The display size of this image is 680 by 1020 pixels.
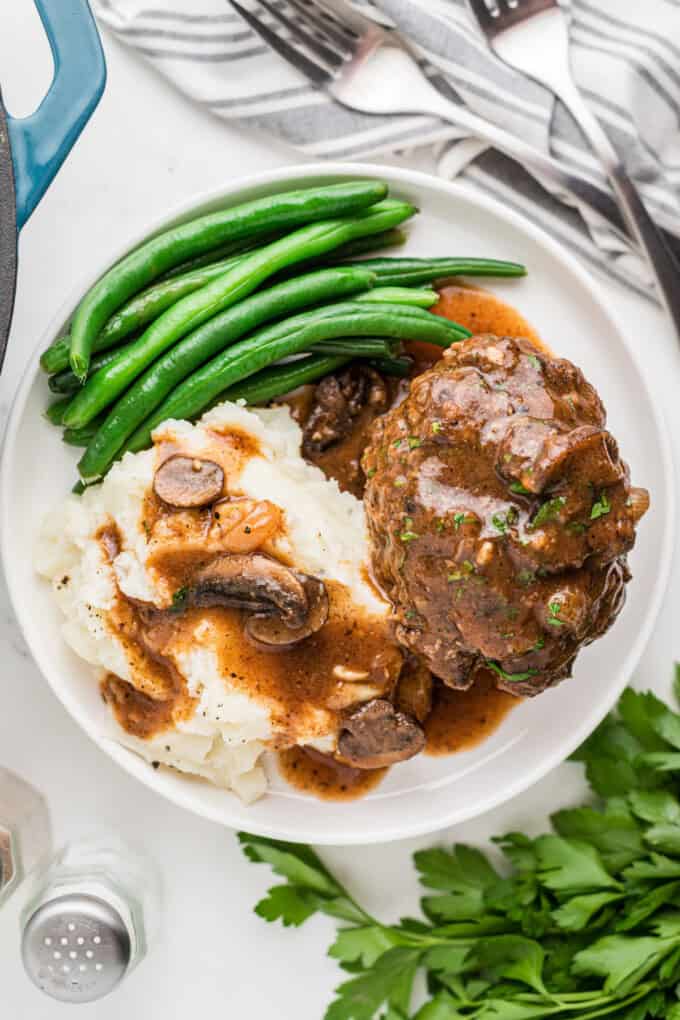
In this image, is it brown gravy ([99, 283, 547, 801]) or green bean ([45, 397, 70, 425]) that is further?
green bean ([45, 397, 70, 425])

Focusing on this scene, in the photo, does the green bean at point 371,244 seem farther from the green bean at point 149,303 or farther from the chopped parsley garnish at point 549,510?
the chopped parsley garnish at point 549,510

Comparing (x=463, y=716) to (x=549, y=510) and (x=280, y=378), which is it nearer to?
(x=549, y=510)

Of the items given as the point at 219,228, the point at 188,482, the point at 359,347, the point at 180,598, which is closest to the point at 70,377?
the point at 188,482

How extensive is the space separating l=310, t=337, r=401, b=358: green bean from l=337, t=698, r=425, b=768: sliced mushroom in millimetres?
1380

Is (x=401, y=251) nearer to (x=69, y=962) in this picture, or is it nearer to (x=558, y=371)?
(x=558, y=371)

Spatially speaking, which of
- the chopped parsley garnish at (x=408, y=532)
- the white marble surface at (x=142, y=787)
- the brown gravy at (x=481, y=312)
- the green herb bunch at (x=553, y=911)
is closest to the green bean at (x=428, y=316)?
the brown gravy at (x=481, y=312)

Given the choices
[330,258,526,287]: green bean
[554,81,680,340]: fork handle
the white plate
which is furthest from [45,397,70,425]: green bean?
[554,81,680,340]: fork handle

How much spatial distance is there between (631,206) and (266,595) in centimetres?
224

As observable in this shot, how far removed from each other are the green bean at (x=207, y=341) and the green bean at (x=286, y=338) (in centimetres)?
4

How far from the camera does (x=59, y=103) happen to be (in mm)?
4148

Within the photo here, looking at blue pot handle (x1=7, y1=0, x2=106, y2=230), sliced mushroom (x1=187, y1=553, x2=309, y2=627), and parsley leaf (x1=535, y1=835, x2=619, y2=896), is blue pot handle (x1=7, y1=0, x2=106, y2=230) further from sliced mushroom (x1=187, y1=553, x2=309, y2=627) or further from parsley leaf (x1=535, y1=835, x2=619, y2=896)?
parsley leaf (x1=535, y1=835, x2=619, y2=896)

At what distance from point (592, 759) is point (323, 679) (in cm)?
134

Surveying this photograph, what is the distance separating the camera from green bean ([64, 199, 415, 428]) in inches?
186

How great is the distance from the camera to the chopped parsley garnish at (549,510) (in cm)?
407
